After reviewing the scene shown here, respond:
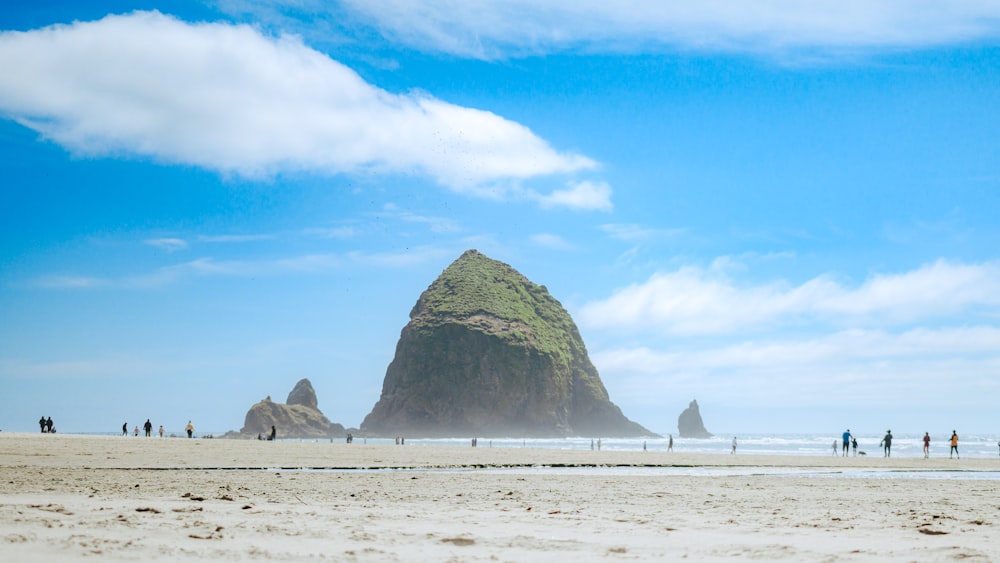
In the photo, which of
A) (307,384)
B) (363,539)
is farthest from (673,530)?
(307,384)

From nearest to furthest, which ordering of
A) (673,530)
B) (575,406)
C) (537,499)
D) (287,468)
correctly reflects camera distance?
(673,530) < (537,499) < (287,468) < (575,406)

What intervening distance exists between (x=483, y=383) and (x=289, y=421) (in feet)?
135

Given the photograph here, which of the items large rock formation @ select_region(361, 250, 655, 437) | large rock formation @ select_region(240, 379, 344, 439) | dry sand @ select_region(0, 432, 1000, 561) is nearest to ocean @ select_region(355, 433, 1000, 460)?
large rock formation @ select_region(240, 379, 344, 439)

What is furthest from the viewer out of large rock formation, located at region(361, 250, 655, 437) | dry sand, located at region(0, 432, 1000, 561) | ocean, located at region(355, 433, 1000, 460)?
large rock formation, located at region(361, 250, 655, 437)

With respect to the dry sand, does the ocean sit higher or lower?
lower

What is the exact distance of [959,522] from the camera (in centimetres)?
1241

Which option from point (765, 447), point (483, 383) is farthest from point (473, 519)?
point (483, 383)

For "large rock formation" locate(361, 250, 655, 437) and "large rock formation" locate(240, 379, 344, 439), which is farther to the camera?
"large rock formation" locate(361, 250, 655, 437)

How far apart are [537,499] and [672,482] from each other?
26.3ft

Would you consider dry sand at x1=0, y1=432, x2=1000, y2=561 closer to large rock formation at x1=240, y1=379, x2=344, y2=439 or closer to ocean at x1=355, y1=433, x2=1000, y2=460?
ocean at x1=355, y1=433, x2=1000, y2=460

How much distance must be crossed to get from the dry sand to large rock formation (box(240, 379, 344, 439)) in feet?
453

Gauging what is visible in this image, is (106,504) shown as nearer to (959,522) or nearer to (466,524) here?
(466,524)

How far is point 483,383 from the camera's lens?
173875 mm

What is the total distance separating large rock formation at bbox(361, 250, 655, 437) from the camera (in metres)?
170
